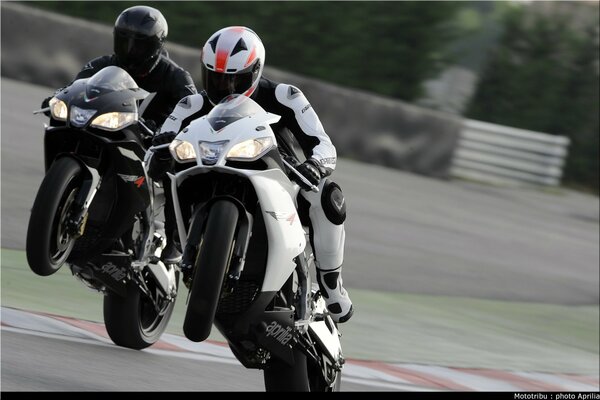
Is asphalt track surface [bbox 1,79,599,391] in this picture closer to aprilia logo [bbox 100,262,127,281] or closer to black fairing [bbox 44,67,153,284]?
aprilia logo [bbox 100,262,127,281]

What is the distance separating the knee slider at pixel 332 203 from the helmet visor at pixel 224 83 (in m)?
0.59

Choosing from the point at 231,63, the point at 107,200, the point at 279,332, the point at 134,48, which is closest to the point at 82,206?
the point at 107,200

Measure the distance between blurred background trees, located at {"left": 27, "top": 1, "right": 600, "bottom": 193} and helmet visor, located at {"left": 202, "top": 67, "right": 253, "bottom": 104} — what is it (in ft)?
50.3

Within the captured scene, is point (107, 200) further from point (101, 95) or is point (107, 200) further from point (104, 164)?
point (101, 95)


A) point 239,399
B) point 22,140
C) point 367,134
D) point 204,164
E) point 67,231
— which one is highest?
point 204,164

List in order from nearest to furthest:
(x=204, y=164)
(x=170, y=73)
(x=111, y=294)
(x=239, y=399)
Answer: (x=204, y=164)
(x=239, y=399)
(x=111, y=294)
(x=170, y=73)

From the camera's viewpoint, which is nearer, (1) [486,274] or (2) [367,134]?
(1) [486,274]

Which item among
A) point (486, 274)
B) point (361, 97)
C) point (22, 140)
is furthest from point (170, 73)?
point (361, 97)

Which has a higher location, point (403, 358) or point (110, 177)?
point (110, 177)

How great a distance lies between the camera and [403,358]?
28.5 feet

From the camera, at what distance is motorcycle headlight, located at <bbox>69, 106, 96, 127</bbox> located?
21.6 ft

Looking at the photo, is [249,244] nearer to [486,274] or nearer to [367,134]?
[486,274]

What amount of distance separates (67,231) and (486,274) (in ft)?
A: 24.2

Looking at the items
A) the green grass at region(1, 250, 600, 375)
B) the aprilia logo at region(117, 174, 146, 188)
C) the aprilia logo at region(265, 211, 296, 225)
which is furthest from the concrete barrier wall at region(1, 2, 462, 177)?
the aprilia logo at region(265, 211, 296, 225)
